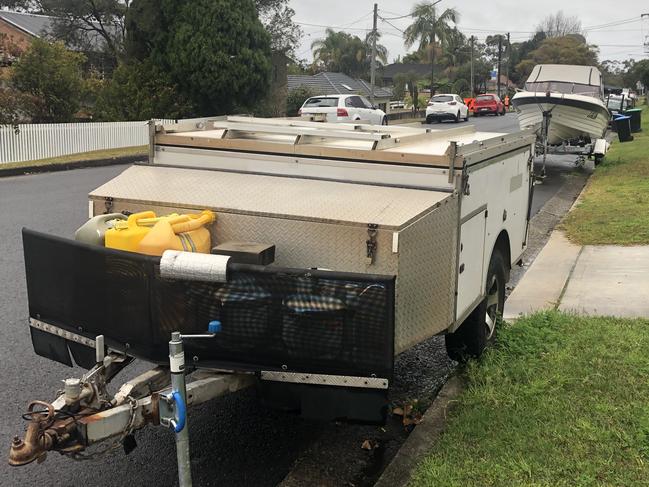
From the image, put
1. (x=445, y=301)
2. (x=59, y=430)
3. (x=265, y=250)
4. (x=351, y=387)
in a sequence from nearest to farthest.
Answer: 1. (x=59, y=430)
2. (x=351, y=387)
3. (x=265, y=250)
4. (x=445, y=301)

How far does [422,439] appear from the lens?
404cm

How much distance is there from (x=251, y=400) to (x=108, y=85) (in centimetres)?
2369

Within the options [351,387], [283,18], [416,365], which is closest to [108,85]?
[283,18]

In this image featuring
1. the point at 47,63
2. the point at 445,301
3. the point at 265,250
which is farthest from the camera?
the point at 47,63

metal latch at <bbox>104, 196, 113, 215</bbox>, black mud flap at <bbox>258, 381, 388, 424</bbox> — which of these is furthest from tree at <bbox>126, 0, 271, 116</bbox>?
black mud flap at <bbox>258, 381, 388, 424</bbox>

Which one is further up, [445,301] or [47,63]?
[47,63]

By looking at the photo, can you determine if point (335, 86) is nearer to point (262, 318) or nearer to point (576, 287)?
point (576, 287)

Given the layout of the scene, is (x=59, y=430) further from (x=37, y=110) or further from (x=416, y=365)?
(x=37, y=110)

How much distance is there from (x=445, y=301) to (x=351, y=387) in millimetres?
944

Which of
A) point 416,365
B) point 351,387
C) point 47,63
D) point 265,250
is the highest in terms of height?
point 47,63

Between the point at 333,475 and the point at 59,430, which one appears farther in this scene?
the point at 333,475

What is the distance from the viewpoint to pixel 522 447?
3775 millimetres

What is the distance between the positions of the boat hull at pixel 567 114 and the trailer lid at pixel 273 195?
15005 mm

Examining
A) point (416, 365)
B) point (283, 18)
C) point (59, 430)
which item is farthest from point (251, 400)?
point (283, 18)
